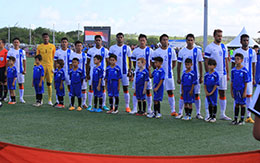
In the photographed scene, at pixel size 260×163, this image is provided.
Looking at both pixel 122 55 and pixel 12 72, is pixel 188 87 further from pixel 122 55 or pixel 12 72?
pixel 12 72

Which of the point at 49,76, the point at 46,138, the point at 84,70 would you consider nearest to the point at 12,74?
the point at 49,76

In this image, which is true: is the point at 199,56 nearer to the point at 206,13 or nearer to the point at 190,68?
the point at 190,68

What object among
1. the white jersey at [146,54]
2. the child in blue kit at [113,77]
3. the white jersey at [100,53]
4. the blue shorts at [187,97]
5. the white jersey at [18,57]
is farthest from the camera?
the white jersey at [18,57]

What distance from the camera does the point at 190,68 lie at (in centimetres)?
799

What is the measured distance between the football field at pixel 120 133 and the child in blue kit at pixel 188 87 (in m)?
0.27

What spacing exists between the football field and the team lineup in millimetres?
423

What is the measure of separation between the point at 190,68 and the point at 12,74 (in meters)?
5.07

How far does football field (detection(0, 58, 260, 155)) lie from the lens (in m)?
5.33

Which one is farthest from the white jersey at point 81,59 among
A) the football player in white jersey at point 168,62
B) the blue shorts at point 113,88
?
the football player in white jersey at point 168,62

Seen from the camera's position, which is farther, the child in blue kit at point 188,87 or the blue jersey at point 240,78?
the child in blue kit at point 188,87

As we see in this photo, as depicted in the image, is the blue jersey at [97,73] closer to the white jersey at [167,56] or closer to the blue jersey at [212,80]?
the white jersey at [167,56]

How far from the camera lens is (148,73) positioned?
28.0 ft

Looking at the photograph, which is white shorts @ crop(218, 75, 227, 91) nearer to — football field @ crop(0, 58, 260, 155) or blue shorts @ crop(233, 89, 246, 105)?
blue shorts @ crop(233, 89, 246, 105)

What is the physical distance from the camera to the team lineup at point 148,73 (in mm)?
7676
